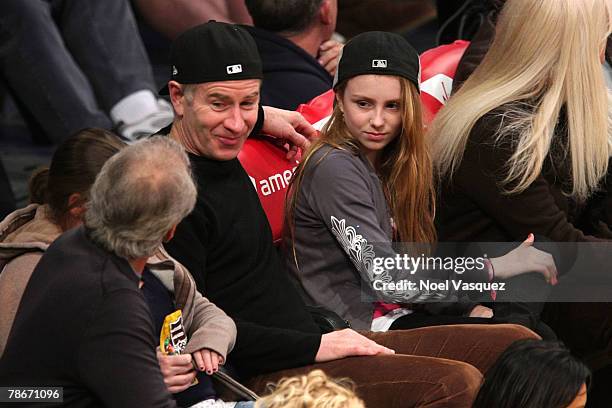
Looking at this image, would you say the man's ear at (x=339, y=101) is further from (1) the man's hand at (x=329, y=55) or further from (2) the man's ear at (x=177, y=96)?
(1) the man's hand at (x=329, y=55)

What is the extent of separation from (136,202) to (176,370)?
0.47 metres

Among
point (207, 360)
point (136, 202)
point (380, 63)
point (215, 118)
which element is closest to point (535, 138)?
point (380, 63)

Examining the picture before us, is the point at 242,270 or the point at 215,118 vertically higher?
the point at 215,118

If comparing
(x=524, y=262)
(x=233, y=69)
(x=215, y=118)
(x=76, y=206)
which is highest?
(x=233, y=69)

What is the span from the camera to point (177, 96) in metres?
3.12

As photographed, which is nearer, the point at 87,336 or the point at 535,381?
the point at 87,336

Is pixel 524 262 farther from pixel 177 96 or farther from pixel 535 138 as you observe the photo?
pixel 177 96

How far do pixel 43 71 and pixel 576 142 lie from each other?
2027 mm

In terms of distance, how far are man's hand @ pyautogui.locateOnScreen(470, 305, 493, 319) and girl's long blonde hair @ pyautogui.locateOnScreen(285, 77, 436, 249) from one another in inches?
9.6

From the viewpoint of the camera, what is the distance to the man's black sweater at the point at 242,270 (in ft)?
9.86

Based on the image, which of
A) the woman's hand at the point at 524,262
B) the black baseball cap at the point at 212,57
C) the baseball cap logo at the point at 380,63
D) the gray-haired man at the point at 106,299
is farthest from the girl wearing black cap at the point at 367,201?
the gray-haired man at the point at 106,299

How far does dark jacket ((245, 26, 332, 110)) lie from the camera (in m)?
4.09

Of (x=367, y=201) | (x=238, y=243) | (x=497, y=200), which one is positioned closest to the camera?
(x=238, y=243)

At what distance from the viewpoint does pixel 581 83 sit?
11.8 feet
